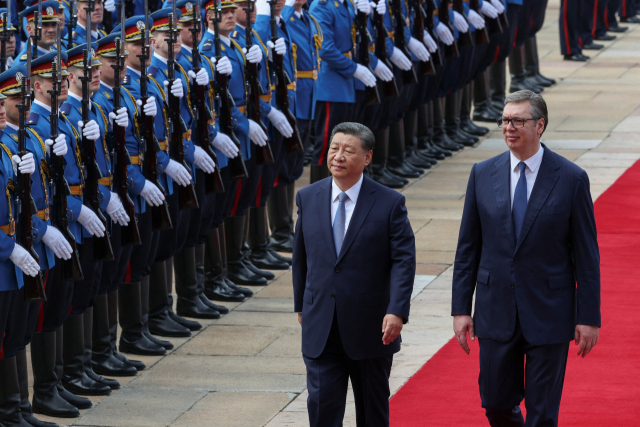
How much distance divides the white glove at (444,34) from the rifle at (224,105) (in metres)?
3.78

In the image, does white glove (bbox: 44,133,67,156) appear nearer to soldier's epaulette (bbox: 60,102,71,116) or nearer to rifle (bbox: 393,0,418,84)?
soldier's epaulette (bbox: 60,102,71,116)

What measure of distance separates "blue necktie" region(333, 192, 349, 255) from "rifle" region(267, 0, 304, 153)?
3421mm

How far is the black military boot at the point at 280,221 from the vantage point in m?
9.05

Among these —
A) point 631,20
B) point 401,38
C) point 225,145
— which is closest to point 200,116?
point 225,145

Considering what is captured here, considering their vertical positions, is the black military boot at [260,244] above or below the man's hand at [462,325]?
below

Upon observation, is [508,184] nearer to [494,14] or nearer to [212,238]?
[212,238]

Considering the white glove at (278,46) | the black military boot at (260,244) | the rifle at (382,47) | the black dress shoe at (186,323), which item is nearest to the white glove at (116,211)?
the black dress shoe at (186,323)

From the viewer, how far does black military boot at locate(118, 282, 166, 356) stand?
7027 millimetres

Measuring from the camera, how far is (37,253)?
5859 millimetres

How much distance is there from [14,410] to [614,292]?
3.78 m

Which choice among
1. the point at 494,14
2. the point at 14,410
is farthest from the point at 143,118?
the point at 494,14

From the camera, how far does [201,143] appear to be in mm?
7625

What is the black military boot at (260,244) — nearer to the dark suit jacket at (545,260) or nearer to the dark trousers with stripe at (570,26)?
the dark suit jacket at (545,260)

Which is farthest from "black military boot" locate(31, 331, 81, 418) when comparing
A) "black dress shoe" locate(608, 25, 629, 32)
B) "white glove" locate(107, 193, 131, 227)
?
"black dress shoe" locate(608, 25, 629, 32)
